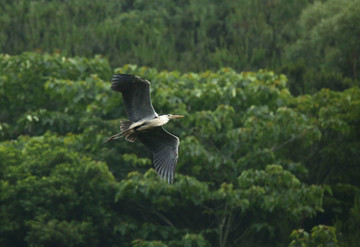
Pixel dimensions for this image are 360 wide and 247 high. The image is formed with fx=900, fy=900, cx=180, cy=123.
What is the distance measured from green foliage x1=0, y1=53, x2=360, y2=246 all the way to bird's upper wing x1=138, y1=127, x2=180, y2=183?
5.96 metres

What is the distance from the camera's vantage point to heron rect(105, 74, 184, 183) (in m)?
12.9

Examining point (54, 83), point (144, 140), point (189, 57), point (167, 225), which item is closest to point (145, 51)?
point (189, 57)

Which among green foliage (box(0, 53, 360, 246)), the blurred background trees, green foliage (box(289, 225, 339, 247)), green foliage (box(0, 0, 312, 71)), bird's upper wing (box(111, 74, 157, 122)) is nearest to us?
bird's upper wing (box(111, 74, 157, 122))

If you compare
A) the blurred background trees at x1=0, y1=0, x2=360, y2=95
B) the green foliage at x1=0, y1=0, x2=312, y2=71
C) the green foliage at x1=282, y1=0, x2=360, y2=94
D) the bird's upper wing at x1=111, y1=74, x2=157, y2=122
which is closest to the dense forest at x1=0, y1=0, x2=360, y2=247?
the bird's upper wing at x1=111, y1=74, x2=157, y2=122

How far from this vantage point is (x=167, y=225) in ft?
72.2

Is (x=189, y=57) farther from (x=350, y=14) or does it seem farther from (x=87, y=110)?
(x=87, y=110)

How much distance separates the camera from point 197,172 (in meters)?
21.1

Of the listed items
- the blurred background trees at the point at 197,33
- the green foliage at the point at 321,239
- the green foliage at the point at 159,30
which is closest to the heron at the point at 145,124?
the green foliage at the point at 321,239

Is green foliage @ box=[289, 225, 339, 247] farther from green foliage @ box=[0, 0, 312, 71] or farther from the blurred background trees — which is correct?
green foliage @ box=[0, 0, 312, 71]

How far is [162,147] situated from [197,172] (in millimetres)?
7463

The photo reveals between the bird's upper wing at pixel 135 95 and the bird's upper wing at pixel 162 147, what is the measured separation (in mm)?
408

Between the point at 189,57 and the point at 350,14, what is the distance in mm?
6713

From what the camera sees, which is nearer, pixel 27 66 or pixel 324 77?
pixel 27 66

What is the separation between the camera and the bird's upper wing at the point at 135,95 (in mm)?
12820
